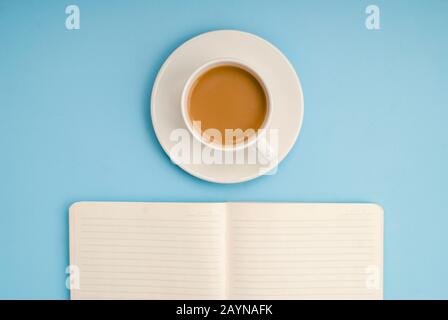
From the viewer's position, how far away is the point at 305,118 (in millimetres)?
845

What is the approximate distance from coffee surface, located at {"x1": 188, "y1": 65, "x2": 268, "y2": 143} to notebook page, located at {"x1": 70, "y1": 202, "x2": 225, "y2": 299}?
0.66 feet

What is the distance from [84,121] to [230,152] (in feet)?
1.18

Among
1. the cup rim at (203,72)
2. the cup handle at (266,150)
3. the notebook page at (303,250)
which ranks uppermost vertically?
the cup rim at (203,72)

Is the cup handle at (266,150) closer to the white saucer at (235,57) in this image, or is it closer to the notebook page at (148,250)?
the white saucer at (235,57)

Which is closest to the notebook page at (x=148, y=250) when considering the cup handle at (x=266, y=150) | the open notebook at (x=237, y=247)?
the open notebook at (x=237, y=247)

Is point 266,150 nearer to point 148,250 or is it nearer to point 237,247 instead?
point 237,247

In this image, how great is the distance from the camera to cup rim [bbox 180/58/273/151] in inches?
29.7

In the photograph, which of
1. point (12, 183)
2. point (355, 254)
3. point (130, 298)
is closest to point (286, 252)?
point (355, 254)

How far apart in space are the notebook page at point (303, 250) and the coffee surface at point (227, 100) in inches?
7.7

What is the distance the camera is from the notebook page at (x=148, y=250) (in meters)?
0.83

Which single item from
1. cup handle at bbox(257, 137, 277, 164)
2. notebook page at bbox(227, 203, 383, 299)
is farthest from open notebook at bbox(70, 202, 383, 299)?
cup handle at bbox(257, 137, 277, 164)

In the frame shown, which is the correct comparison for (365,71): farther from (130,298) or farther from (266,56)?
(130,298)

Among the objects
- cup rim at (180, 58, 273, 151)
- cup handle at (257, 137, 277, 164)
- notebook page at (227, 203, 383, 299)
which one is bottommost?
notebook page at (227, 203, 383, 299)

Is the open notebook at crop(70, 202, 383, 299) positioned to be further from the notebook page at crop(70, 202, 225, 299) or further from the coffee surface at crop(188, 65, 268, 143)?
the coffee surface at crop(188, 65, 268, 143)
